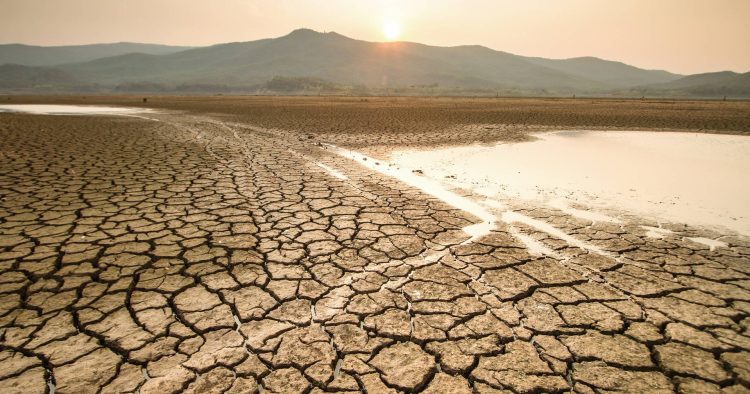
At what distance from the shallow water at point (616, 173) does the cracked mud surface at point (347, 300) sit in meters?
0.80

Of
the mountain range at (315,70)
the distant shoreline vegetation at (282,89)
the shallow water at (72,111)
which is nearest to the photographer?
the shallow water at (72,111)

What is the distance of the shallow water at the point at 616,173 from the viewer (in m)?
4.76

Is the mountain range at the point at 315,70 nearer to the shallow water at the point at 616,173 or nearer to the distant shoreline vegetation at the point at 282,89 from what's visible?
the distant shoreline vegetation at the point at 282,89

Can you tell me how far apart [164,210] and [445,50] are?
706 feet

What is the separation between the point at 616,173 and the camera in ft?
21.6

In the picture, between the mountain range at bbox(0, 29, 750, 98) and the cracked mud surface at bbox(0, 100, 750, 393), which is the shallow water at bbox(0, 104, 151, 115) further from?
the mountain range at bbox(0, 29, 750, 98)

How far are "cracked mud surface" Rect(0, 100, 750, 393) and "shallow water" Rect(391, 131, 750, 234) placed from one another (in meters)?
0.80

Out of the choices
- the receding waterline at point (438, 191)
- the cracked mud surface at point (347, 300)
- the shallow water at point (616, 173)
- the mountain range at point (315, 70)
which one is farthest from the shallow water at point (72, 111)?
the mountain range at point (315, 70)

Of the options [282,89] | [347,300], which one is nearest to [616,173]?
[347,300]

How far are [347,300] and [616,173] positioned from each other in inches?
247

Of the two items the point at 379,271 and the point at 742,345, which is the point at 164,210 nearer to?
the point at 379,271

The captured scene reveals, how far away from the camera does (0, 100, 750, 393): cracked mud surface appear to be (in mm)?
1909

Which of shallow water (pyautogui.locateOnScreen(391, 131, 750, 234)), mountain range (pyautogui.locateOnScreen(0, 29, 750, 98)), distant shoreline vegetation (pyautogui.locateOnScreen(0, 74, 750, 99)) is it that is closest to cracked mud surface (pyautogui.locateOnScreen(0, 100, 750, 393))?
shallow water (pyautogui.locateOnScreen(391, 131, 750, 234))

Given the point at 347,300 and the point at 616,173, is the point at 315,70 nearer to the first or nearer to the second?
the point at 616,173
